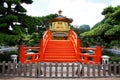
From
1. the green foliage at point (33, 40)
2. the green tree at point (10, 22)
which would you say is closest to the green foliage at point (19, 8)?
the green tree at point (10, 22)

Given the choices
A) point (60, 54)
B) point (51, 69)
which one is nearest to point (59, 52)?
point (60, 54)

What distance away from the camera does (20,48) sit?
16.3 meters

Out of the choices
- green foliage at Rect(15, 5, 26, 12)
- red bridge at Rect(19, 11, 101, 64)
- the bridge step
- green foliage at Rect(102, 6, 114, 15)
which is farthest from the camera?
the bridge step

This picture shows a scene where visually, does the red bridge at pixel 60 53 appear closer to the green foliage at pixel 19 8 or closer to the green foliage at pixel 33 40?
the green foliage at pixel 19 8

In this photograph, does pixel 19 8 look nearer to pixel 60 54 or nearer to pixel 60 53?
pixel 60 54

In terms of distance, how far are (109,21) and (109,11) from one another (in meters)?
1.99

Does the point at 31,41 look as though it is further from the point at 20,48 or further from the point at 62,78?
the point at 62,78

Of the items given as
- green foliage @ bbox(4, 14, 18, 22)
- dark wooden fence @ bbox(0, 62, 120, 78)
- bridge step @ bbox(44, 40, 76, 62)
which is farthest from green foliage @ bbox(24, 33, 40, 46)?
dark wooden fence @ bbox(0, 62, 120, 78)

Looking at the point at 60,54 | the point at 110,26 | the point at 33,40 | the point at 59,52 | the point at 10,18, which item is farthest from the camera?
the point at 33,40

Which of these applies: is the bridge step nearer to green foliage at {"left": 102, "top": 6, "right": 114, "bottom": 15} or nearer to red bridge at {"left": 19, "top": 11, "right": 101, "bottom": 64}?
red bridge at {"left": 19, "top": 11, "right": 101, "bottom": 64}

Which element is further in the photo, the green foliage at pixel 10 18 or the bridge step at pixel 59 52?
the bridge step at pixel 59 52

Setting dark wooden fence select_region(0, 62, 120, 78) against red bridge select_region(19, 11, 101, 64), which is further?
red bridge select_region(19, 11, 101, 64)

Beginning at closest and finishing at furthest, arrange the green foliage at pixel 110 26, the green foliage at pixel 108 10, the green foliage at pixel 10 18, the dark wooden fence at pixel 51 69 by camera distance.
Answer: the dark wooden fence at pixel 51 69 → the green foliage at pixel 10 18 → the green foliage at pixel 110 26 → the green foliage at pixel 108 10

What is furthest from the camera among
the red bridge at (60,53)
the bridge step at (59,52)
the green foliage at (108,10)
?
the bridge step at (59,52)
